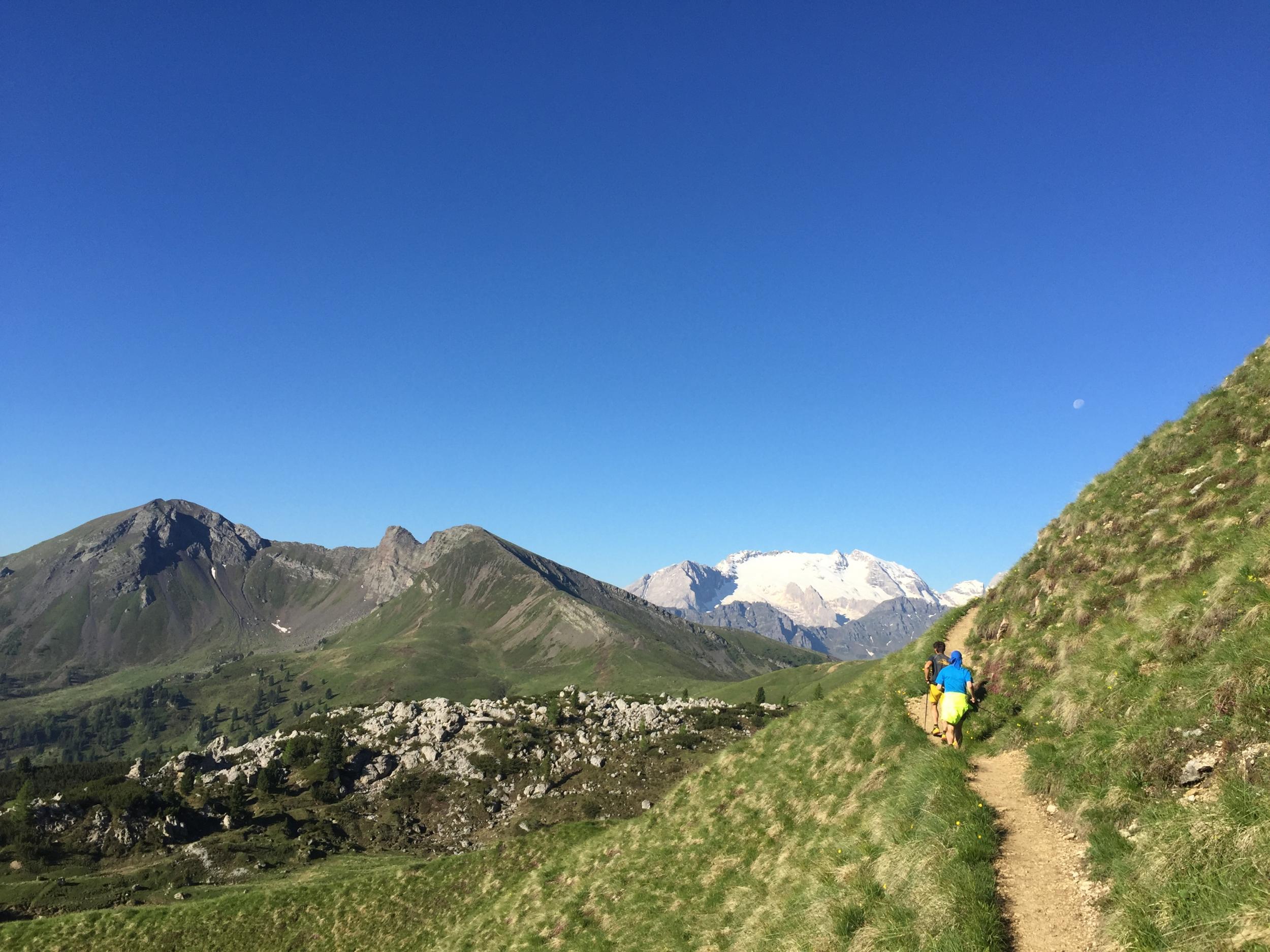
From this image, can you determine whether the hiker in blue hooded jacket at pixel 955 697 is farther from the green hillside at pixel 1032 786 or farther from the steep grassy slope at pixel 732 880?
the steep grassy slope at pixel 732 880

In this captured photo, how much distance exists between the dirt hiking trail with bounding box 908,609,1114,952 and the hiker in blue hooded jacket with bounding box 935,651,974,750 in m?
3.37

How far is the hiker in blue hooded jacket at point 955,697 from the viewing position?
2302 cm

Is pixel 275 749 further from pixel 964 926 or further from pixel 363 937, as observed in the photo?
pixel 964 926

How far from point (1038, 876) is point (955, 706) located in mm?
9421

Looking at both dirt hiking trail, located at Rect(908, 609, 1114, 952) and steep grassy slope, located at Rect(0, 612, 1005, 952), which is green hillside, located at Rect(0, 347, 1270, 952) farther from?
dirt hiking trail, located at Rect(908, 609, 1114, 952)

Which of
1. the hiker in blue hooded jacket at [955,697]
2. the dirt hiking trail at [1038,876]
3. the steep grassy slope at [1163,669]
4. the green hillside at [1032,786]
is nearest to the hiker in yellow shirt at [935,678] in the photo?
the hiker in blue hooded jacket at [955,697]

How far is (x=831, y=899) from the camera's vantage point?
16031mm

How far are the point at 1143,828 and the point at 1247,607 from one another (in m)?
7.61

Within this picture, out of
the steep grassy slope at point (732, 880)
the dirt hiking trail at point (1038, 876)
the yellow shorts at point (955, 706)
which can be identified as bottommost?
the steep grassy slope at point (732, 880)

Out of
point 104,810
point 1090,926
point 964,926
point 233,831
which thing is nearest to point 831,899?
point 964,926

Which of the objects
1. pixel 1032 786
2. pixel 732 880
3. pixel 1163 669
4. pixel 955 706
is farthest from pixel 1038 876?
pixel 732 880

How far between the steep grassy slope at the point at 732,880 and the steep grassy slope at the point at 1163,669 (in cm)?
303

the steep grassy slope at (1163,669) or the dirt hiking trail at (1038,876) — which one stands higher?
the steep grassy slope at (1163,669)

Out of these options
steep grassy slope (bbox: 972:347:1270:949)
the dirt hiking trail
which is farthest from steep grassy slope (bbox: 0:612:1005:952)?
steep grassy slope (bbox: 972:347:1270:949)
